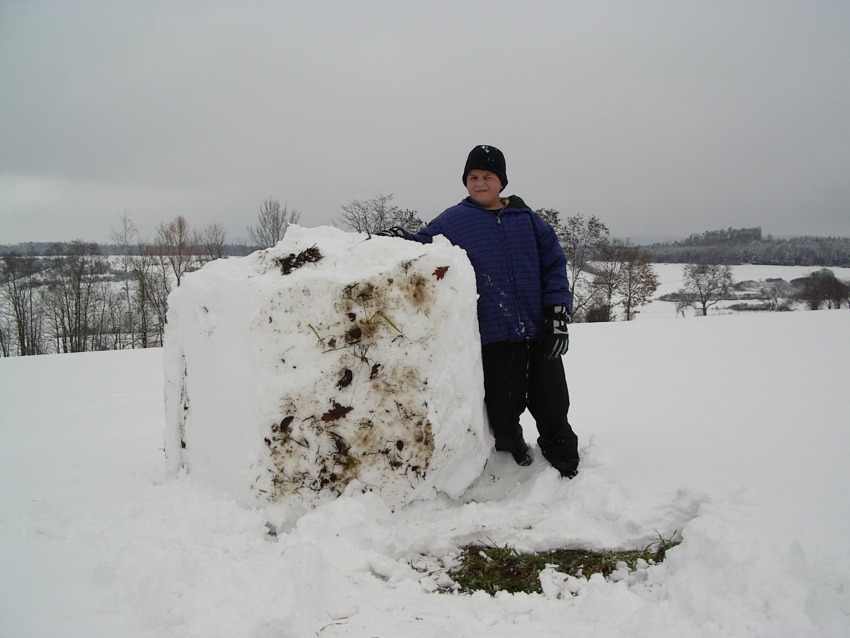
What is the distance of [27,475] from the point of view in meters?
3.51

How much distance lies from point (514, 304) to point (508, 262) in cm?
27

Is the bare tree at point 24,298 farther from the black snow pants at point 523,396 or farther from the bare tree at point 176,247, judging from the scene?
the black snow pants at point 523,396

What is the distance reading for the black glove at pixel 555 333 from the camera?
324 centimetres

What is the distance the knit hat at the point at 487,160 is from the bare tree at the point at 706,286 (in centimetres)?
4465

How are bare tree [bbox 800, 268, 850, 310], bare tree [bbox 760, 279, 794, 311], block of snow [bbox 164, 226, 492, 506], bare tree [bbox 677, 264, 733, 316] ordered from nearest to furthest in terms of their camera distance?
block of snow [bbox 164, 226, 492, 506]
bare tree [bbox 800, 268, 850, 310]
bare tree [bbox 760, 279, 794, 311]
bare tree [bbox 677, 264, 733, 316]

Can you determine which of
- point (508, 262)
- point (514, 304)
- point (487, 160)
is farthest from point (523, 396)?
point (487, 160)

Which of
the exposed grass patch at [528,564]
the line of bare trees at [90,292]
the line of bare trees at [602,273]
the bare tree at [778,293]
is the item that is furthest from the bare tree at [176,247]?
the bare tree at [778,293]

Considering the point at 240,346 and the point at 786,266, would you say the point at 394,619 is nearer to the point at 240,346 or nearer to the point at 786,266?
the point at 240,346

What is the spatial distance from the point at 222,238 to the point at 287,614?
34.9 meters

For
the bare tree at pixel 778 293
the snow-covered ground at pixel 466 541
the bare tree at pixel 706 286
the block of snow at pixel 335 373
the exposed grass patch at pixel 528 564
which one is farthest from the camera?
the bare tree at pixel 706 286

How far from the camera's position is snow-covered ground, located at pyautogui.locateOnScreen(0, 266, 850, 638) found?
5.90 ft

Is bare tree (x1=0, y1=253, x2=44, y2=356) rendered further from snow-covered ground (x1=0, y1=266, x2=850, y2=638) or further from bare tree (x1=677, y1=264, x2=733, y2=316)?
bare tree (x1=677, y1=264, x2=733, y2=316)

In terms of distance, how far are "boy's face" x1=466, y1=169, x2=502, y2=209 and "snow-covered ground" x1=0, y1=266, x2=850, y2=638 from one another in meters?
1.70

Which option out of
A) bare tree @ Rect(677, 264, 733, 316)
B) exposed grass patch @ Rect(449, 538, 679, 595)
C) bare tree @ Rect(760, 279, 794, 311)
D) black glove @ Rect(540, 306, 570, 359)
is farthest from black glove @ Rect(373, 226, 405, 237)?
bare tree @ Rect(760, 279, 794, 311)
